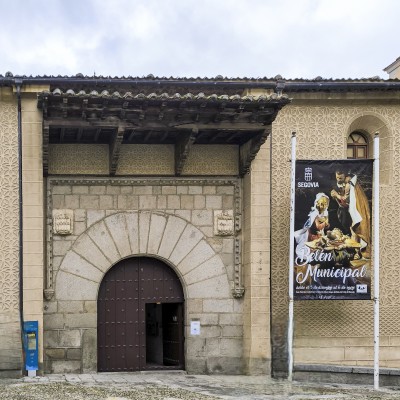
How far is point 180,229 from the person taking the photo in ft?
53.8

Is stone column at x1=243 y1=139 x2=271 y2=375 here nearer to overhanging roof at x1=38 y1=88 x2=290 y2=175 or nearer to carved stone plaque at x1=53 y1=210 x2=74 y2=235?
overhanging roof at x1=38 y1=88 x2=290 y2=175

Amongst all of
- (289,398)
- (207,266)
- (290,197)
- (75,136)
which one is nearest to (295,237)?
(290,197)

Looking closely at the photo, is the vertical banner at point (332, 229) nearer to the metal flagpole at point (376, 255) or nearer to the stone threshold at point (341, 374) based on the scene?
the metal flagpole at point (376, 255)

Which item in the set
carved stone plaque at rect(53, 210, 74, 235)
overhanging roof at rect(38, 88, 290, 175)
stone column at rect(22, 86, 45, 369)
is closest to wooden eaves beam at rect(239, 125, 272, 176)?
overhanging roof at rect(38, 88, 290, 175)

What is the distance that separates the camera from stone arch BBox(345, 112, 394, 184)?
16734 millimetres

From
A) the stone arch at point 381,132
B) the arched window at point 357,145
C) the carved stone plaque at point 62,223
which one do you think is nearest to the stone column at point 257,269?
the arched window at point 357,145

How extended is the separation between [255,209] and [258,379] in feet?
10.0

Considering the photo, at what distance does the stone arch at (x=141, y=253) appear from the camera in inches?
629

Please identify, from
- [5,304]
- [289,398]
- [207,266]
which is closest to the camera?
[289,398]

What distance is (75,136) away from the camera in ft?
51.9

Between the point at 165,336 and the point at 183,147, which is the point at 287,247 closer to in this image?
the point at 183,147

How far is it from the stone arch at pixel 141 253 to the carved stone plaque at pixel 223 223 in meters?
0.33

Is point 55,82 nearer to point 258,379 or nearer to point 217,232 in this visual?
point 217,232

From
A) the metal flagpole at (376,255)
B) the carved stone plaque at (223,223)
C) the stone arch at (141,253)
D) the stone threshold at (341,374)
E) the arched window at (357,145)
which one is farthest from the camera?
the arched window at (357,145)
